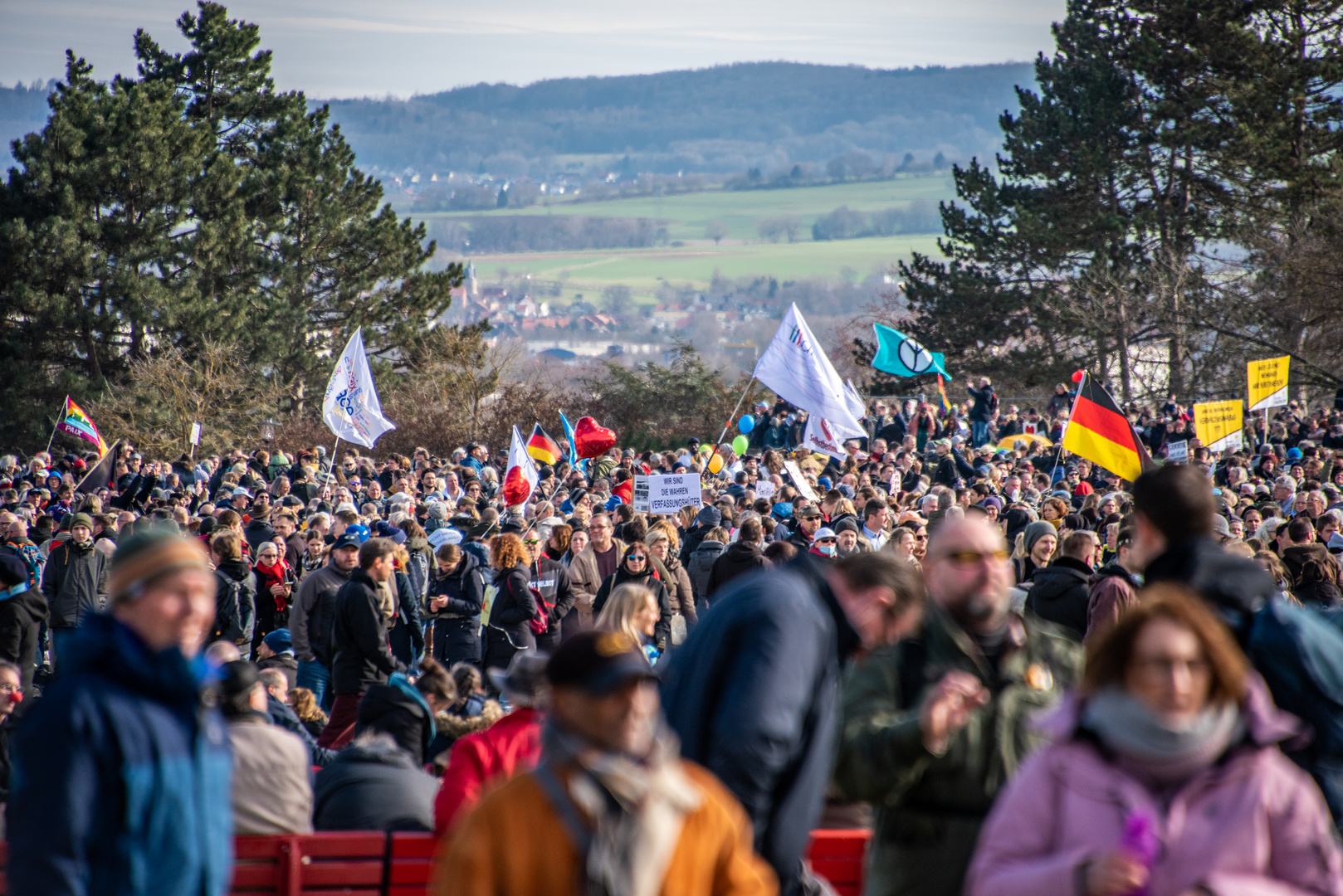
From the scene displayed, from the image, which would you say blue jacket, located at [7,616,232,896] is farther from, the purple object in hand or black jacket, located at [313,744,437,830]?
the purple object in hand

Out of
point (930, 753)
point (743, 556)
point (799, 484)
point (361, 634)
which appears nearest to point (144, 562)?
point (930, 753)

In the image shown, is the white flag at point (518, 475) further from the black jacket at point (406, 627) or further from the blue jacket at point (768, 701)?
the blue jacket at point (768, 701)

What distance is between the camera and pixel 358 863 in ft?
Result: 12.6

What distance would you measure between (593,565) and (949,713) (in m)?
6.74

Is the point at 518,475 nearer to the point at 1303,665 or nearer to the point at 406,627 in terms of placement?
the point at 406,627

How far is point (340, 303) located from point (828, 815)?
42.4 metres

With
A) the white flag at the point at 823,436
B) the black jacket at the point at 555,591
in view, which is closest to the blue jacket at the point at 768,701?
the black jacket at the point at 555,591

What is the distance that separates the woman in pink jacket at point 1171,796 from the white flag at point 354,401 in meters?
14.8

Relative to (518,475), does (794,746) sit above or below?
above

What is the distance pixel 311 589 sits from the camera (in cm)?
809

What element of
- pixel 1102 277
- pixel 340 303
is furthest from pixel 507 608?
pixel 340 303

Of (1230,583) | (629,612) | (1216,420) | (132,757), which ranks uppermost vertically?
(1230,583)

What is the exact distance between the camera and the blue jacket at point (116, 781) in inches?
99.2

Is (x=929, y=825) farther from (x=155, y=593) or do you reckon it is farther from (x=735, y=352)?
(x=735, y=352)
